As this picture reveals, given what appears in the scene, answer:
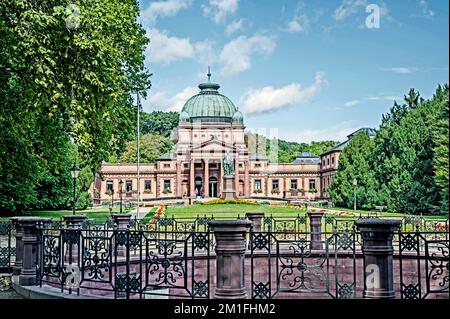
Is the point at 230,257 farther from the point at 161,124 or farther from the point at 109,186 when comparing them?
the point at 161,124

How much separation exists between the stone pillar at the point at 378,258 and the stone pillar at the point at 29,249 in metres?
5.73

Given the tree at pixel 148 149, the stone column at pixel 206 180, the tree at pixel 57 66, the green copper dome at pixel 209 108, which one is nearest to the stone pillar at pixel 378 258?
the tree at pixel 57 66

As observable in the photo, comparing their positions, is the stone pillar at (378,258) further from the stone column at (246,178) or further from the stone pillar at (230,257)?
the stone column at (246,178)

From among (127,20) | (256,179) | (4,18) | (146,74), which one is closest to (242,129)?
(256,179)

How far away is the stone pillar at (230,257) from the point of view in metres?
7.62

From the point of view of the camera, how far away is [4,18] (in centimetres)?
1506

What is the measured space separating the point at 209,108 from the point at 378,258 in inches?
3075

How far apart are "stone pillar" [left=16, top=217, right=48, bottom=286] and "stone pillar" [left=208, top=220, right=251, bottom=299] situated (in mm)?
3895

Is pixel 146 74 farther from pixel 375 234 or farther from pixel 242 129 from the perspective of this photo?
pixel 242 129

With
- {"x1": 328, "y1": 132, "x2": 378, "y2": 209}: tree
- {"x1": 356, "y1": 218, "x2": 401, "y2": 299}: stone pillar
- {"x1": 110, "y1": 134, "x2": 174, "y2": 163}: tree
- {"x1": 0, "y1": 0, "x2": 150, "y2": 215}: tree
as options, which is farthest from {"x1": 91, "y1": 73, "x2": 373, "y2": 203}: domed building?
{"x1": 356, "y1": 218, "x2": 401, "y2": 299}: stone pillar

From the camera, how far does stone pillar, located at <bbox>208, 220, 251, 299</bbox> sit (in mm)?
7621
